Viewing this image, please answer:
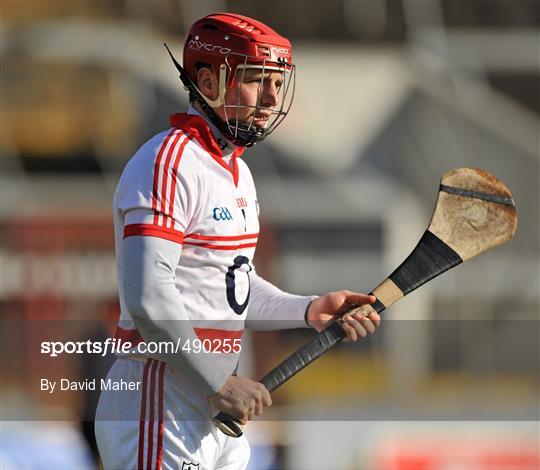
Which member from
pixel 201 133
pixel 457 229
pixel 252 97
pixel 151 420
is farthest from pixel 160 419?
pixel 457 229

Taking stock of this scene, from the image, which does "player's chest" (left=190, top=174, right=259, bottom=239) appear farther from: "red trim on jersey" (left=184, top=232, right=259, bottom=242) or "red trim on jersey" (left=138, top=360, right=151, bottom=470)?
"red trim on jersey" (left=138, top=360, right=151, bottom=470)

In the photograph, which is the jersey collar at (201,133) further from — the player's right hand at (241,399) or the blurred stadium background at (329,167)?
the blurred stadium background at (329,167)

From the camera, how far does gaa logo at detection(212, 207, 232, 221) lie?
236 centimetres

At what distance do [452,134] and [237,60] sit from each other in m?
7.49

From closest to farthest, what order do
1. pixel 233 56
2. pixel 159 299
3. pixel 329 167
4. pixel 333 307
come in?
pixel 159 299 → pixel 233 56 → pixel 333 307 → pixel 329 167

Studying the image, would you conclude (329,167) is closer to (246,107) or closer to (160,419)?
(246,107)

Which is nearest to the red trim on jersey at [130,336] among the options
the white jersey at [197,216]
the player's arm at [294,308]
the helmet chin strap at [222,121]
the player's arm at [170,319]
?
the white jersey at [197,216]

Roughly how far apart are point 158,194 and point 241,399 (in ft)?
1.49

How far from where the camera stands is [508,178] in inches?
369

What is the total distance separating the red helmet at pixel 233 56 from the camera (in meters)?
2.44

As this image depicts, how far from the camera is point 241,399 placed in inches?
88.8

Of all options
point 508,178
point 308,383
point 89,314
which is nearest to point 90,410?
point 89,314

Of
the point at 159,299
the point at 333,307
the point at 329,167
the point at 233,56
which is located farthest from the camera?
the point at 329,167

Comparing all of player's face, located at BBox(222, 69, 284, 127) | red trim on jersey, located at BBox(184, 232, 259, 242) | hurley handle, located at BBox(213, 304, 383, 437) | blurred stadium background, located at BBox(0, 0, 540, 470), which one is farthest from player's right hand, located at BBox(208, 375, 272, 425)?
blurred stadium background, located at BBox(0, 0, 540, 470)
